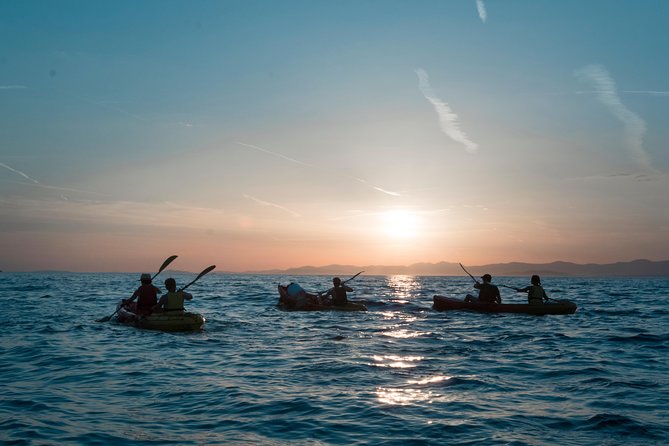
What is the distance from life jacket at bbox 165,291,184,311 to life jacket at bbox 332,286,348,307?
10532mm

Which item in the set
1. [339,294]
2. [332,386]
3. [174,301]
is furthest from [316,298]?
[332,386]

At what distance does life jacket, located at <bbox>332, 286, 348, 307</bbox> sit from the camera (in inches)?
1192

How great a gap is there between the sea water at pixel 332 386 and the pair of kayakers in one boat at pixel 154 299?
97 centimetres

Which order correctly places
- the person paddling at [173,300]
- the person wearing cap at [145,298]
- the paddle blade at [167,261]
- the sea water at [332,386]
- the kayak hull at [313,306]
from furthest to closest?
the kayak hull at [313,306], the paddle blade at [167,261], the person wearing cap at [145,298], the person paddling at [173,300], the sea water at [332,386]

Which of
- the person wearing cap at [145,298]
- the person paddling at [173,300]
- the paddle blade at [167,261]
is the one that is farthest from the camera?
the paddle blade at [167,261]

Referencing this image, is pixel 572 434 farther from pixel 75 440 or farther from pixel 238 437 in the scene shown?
pixel 75 440

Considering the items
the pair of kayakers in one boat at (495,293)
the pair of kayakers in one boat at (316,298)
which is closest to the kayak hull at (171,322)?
the pair of kayakers in one boat at (316,298)

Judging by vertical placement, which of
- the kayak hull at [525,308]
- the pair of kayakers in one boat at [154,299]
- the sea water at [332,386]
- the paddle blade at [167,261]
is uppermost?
the paddle blade at [167,261]

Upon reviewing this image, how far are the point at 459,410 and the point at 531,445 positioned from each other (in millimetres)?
2070

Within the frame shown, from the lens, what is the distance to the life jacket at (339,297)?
30.3 meters

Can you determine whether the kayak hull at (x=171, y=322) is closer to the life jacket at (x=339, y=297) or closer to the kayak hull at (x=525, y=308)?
the life jacket at (x=339, y=297)

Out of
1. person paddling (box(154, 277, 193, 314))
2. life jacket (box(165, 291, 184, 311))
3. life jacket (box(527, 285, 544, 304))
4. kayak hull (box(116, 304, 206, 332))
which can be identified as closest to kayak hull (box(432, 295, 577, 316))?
life jacket (box(527, 285, 544, 304))

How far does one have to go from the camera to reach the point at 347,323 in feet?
84.6

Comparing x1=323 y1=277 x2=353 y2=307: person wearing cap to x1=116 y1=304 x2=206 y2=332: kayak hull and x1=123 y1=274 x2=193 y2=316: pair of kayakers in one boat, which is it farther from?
x1=116 y1=304 x2=206 y2=332: kayak hull
